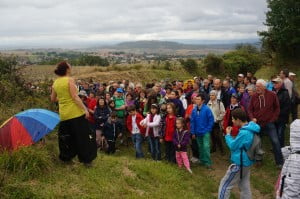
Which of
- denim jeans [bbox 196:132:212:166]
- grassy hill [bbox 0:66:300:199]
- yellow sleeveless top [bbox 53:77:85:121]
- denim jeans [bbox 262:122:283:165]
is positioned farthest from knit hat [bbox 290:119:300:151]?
denim jeans [bbox 196:132:212:166]

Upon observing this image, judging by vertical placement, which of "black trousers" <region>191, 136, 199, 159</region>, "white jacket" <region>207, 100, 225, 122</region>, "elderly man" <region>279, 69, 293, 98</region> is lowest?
"black trousers" <region>191, 136, 199, 159</region>

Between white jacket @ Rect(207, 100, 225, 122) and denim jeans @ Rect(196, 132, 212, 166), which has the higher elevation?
white jacket @ Rect(207, 100, 225, 122)

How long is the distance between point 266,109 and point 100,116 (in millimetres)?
4526

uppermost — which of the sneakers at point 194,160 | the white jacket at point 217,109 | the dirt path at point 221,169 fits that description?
the white jacket at point 217,109

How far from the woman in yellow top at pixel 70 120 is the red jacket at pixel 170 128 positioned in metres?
2.44

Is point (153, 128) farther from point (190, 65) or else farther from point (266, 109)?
point (190, 65)

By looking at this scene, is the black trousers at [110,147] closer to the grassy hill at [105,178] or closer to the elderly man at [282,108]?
the grassy hill at [105,178]

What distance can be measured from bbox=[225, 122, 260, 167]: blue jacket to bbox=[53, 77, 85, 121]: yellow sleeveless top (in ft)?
8.60

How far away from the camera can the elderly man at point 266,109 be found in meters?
8.73

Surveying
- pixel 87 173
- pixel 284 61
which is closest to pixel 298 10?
pixel 284 61

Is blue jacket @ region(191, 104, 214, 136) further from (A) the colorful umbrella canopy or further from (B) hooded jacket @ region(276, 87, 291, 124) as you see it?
(A) the colorful umbrella canopy

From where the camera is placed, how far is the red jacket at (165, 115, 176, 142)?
8758mm

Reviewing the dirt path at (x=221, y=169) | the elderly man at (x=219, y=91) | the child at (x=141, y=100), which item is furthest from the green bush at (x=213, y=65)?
the dirt path at (x=221, y=169)

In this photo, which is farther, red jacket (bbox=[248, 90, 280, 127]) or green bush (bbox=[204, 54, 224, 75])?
green bush (bbox=[204, 54, 224, 75])
